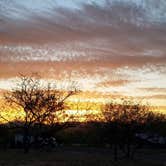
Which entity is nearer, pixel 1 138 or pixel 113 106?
pixel 113 106

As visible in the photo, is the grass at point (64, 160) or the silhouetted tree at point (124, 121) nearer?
the grass at point (64, 160)

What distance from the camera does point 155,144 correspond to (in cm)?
9956

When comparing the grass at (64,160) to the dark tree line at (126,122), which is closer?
the grass at (64,160)

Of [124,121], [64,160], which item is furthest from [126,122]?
[64,160]

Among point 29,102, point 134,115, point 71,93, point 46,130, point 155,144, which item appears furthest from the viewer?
point 155,144

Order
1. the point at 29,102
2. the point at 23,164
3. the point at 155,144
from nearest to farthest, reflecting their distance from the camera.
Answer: the point at 23,164 < the point at 29,102 < the point at 155,144

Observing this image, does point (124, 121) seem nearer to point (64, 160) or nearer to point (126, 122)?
point (126, 122)

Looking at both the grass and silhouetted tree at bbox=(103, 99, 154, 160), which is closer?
the grass

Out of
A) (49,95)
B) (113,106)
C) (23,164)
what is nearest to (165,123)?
(113,106)

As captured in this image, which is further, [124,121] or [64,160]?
[124,121]

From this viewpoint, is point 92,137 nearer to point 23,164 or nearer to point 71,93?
point 71,93

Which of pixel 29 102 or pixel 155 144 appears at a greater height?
pixel 29 102

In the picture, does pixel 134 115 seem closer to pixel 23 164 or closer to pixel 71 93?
pixel 71 93

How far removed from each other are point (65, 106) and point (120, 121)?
44.4 feet
